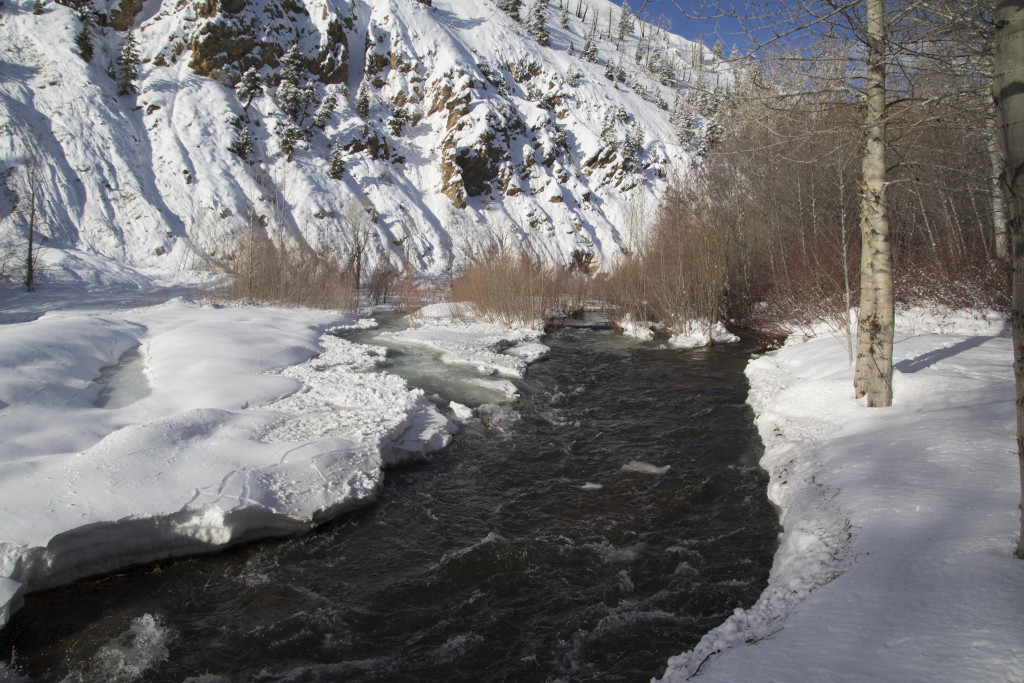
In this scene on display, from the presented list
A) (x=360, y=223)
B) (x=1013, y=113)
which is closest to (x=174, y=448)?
(x=1013, y=113)

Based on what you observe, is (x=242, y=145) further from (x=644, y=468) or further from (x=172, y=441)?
(x=644, y=468)

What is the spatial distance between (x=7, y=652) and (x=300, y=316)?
42.3 feet

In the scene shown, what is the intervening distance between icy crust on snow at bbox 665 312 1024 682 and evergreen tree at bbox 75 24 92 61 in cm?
4005

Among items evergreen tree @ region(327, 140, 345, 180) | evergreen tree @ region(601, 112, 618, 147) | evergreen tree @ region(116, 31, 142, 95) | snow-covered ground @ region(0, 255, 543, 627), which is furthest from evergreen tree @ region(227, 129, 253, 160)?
evergreen tree @ region(601, 112, 618, 147)

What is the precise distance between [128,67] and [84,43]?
7.45 feet

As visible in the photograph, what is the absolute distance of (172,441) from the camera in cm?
568

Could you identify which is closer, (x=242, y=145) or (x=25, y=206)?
(x=25, y=206)

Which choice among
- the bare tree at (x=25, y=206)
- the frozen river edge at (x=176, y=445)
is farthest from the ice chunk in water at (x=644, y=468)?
the bare tree at (x=25, y=206)

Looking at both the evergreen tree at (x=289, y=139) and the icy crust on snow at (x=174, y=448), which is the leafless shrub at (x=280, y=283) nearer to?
the icy crust on snow at (x=174, y=448)

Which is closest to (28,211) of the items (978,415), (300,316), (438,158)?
(300,316)

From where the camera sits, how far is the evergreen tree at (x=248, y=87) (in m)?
35.2

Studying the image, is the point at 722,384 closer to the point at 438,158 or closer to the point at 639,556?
the point at 639,556

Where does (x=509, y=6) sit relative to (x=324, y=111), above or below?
above

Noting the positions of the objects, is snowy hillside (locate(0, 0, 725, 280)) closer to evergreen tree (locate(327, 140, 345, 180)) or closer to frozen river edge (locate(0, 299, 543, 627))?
evergreen tree (locate(327, 140, 345, 180))
